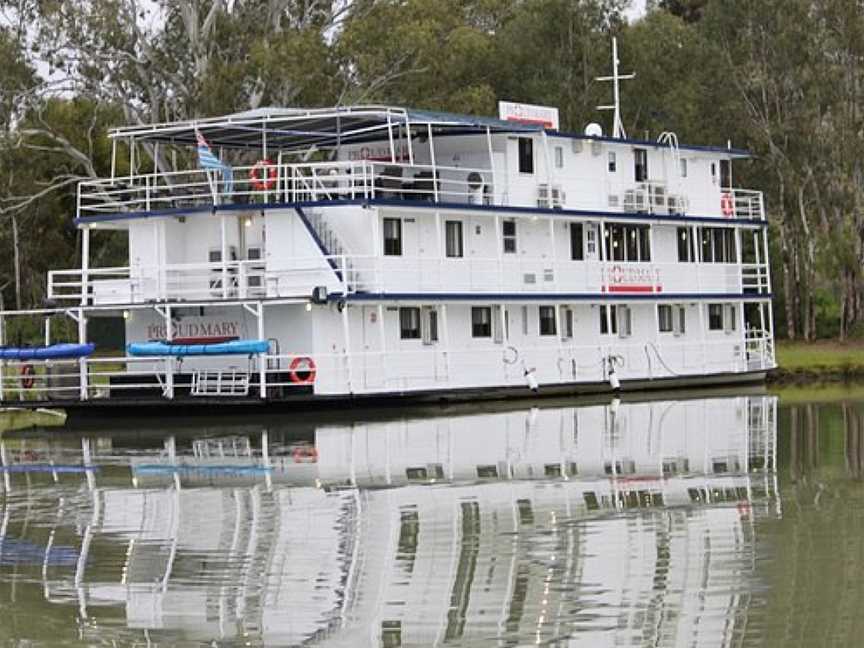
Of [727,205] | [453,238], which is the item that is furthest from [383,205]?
[727,205]

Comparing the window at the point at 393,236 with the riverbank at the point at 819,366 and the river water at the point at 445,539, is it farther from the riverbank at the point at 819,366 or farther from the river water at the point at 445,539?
the riverbank at the point at 819,366

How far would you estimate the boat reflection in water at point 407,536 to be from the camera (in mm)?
14531

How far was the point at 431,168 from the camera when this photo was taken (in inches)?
1571

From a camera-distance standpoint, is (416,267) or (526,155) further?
(526,155)

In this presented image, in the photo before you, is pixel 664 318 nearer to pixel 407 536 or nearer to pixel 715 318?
pixel 715 318

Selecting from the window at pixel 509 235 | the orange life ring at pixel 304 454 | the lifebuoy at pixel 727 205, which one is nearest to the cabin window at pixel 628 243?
the window at pixel 509 235

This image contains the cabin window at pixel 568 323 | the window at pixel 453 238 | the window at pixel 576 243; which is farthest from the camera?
the window at pixel 576 243

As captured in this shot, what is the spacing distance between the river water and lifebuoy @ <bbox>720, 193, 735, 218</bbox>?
59.5 ft

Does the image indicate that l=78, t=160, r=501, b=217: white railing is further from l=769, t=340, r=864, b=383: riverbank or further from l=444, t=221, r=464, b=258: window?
l=769, t=340, r=864, b=383: riverbank

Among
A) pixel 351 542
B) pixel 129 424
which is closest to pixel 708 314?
pixel 129 424

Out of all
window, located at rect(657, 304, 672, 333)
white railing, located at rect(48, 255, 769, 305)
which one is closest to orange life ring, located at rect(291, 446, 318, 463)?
white railing, located at rect(48, 255, 769, 305)

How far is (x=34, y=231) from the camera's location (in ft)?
211

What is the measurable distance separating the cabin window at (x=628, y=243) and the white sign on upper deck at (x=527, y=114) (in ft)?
9.77

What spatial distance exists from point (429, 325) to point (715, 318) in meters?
11.3
